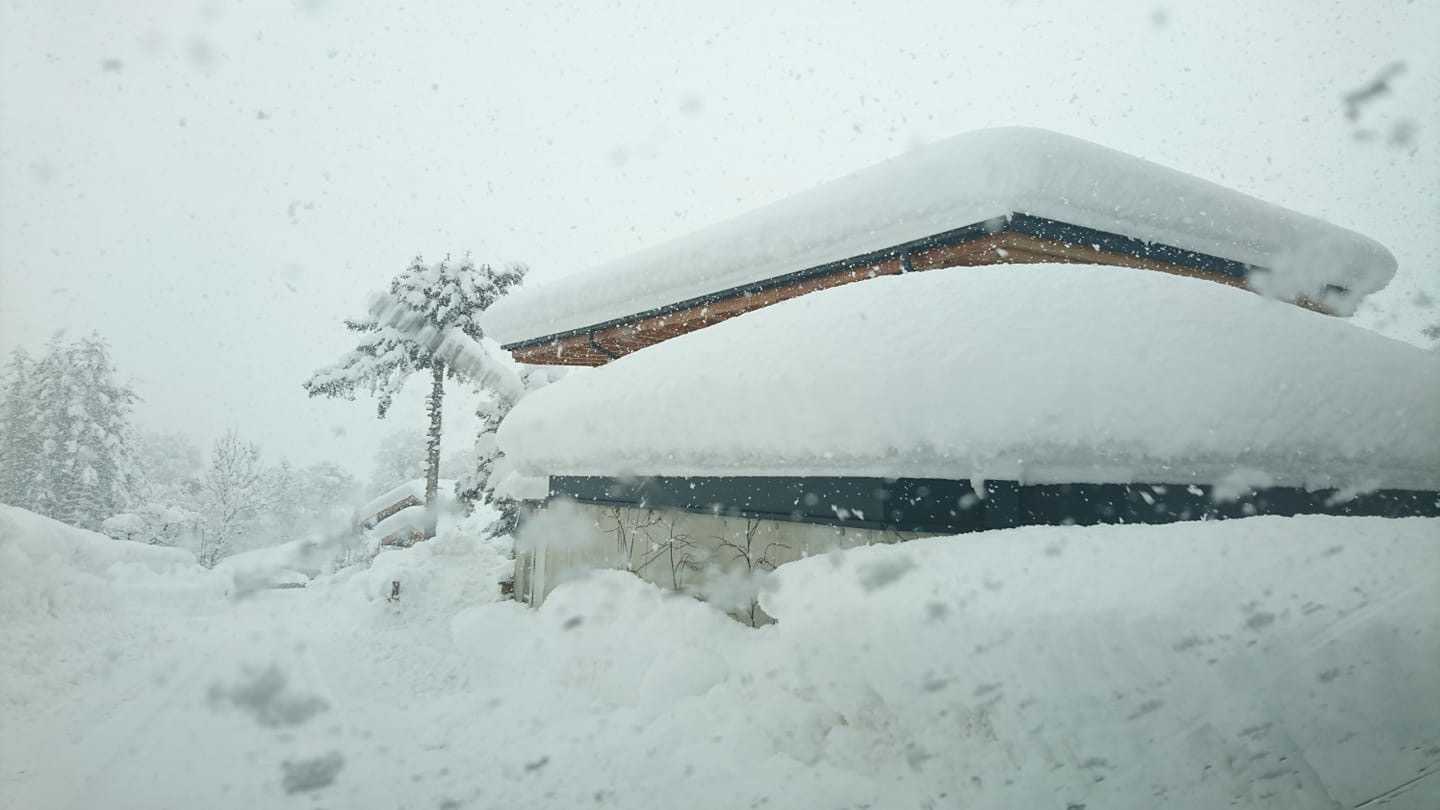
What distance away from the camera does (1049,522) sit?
1873 millimetres

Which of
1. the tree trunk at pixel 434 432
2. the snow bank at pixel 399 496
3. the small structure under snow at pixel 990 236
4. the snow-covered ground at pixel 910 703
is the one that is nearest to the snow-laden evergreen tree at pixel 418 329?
the tree trunk at pixel 434 432

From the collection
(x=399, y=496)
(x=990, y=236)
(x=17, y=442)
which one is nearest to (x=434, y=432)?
(x=399, y=496)

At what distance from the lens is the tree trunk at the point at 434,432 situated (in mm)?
18938

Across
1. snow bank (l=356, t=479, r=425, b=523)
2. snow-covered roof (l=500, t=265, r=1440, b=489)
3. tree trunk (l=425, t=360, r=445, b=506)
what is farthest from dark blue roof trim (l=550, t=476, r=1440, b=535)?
snow bank (l=356, t=479, r=425, b=523)

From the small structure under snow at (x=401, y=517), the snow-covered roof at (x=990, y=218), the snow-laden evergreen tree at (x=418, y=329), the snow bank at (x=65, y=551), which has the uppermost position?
the snow-laden evergreen tree at (x=418, y=329)

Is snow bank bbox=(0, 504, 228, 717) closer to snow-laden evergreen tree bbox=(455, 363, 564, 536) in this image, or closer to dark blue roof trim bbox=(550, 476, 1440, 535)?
dark blue roof trim bbox=(550, 476, 1440, 535)

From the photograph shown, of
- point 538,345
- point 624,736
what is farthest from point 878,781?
point 538,345

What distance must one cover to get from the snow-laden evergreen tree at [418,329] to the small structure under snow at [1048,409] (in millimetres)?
17028

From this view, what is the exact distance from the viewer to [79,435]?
20.9 meters

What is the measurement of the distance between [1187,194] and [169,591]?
28.4 feet

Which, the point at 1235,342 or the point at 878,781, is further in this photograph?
the point at 1235,342

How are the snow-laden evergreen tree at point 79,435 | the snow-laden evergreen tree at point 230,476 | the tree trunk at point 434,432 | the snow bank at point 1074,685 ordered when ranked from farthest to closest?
the snow-laden evergreen tree at point 230,476, the snow-laden evergreen tree at point 79,435, the tree trunk at point 434,432, the snow bank at point 1074,685

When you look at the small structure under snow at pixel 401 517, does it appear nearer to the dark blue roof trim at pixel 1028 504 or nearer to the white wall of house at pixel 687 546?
the white wall of house at pixel 687 546

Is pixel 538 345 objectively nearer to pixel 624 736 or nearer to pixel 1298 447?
pixel 624 736
